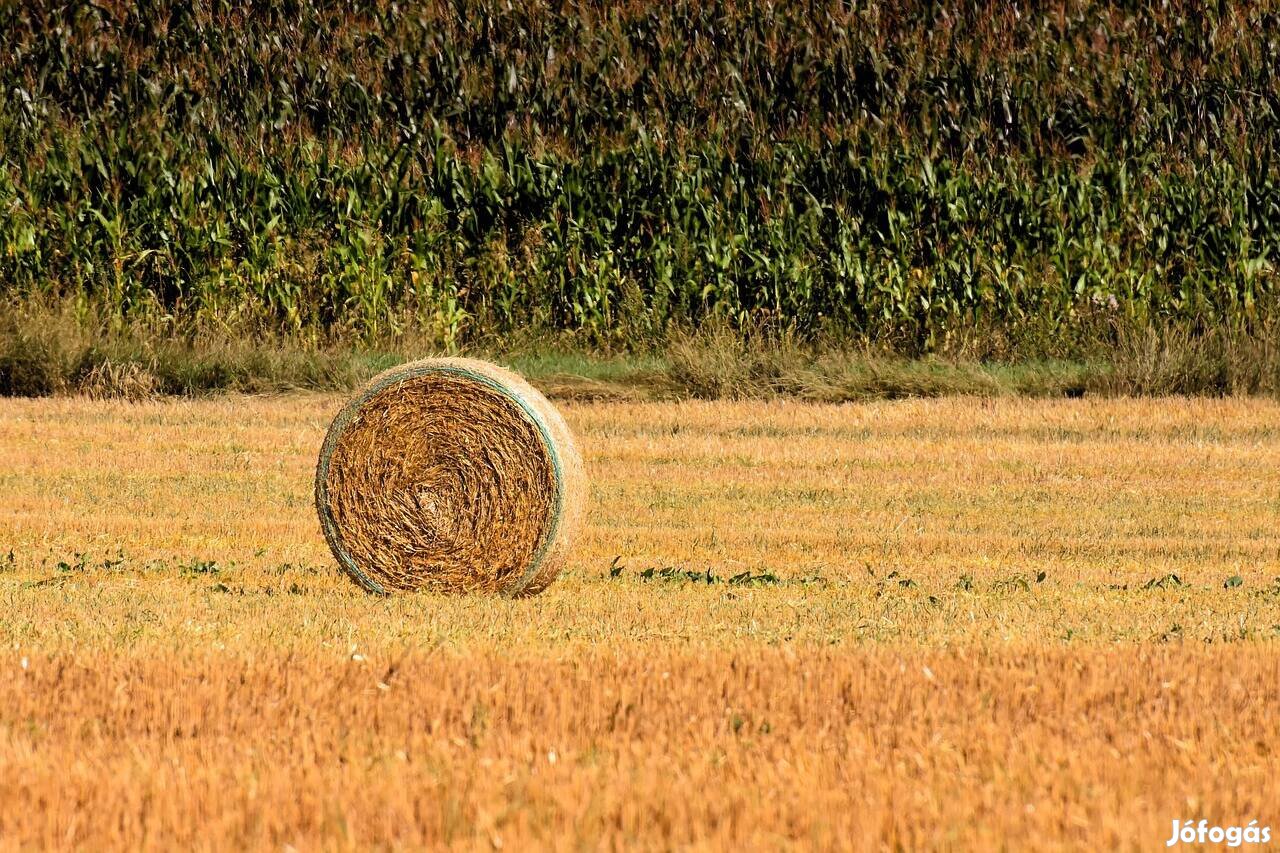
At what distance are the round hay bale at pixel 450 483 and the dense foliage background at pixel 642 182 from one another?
9.69 metres

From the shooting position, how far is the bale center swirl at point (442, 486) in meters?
9.05

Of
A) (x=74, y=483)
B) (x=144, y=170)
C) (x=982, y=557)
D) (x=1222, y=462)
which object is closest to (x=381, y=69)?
(x=144, y=170)

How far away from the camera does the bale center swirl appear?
9055 millimetres

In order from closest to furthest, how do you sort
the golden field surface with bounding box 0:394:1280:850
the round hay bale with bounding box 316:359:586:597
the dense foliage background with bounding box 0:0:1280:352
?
1. the golden field surface with bounding box 0:394:1280:850
2. the round hay bale with bounding box 316:359:586:597
3. the dense foliage background with bounding box 0:0:1280:352

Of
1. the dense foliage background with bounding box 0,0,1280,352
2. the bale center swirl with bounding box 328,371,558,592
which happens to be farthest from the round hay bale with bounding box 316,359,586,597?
the dense foliage background with bounding box 0,0,1280,352

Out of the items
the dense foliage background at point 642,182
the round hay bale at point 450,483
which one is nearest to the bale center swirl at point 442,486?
the round hay bale at point 450,483

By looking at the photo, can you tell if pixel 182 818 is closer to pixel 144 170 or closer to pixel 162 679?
pixel 162 679

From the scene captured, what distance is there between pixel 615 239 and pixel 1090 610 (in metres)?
12.4

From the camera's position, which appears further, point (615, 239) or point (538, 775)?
point (615, 239)

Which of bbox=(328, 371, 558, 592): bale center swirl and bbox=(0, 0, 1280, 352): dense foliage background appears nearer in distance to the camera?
bbox=(328, 371, 558, 592): bale center swirl

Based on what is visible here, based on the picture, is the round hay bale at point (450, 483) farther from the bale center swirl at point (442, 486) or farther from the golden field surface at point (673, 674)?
the golden field surface at point (673, 674)

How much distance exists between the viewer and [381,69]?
21.9m

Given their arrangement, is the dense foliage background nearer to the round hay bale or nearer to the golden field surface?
the golden field surface

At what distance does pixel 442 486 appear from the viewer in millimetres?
9273
